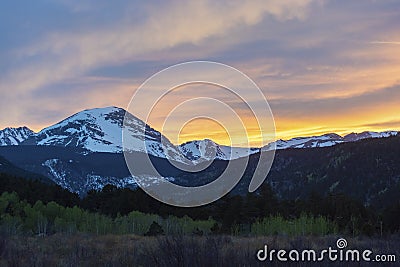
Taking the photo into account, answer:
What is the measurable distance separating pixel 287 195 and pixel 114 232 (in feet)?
194

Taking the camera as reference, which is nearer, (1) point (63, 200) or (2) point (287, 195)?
(1) point (63, 200)

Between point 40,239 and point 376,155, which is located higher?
point 376,155

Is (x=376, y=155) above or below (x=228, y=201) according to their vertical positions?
above

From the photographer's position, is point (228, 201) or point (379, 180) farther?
point (379, 180)

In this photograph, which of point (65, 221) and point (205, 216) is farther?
point (205, 216)

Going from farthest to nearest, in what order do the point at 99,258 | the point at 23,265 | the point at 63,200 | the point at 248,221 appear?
the point at 63,200 < the point at 248,221 < the point at 99,258 < the point at 23,265

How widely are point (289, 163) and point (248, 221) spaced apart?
75.9 meters

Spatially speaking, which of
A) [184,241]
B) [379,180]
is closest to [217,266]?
[184,241]

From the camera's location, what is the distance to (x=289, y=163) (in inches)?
3922

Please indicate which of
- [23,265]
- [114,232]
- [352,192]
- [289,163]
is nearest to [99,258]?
[23,265]

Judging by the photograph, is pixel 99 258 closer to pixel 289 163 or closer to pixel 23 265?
pixel 23 265

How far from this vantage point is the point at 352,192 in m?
72.6

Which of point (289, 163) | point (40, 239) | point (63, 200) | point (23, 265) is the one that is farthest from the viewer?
point (289, 163)

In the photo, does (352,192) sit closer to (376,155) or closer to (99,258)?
(376,155)
